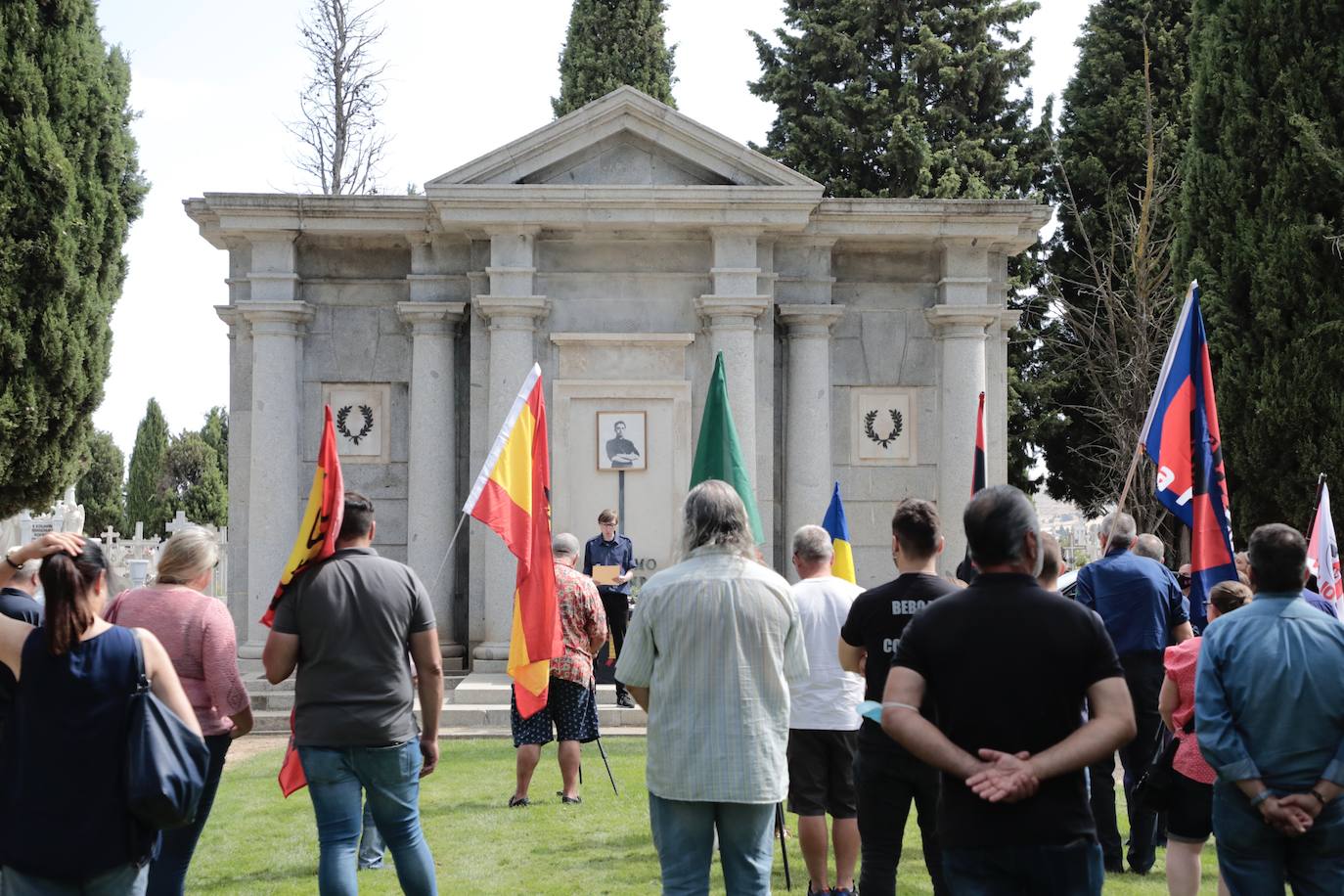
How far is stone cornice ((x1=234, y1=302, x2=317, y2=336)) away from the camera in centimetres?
1469

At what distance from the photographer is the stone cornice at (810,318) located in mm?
14953

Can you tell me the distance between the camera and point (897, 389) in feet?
50.3

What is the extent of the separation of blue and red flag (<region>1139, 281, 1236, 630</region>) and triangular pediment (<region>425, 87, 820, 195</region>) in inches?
308

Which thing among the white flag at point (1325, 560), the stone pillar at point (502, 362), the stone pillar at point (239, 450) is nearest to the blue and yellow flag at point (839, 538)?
the white flag at point (1325, 560)

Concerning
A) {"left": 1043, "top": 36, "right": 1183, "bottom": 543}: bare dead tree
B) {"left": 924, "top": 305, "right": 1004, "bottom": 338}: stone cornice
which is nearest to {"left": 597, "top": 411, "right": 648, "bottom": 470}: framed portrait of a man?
{"left": 924, "top": 305, "right": 1004, "bottom": 338}: stone cornice

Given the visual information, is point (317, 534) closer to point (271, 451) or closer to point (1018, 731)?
point (1018, 731)

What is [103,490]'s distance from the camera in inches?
2066

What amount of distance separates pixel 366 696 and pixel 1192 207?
1608cm

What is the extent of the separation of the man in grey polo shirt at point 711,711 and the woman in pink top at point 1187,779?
2.05m

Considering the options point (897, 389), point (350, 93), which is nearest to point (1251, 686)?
point (897, 389)

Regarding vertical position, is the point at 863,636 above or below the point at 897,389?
below

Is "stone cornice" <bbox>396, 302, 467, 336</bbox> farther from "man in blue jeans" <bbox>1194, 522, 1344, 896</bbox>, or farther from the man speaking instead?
"man in blue jeans" <bbox>1194, 522, 1344, 896</bbox>

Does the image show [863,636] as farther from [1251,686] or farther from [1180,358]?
[1180,358]

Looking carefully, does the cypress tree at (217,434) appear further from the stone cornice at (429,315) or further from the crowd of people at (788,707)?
the crowd of people at (788,707)
